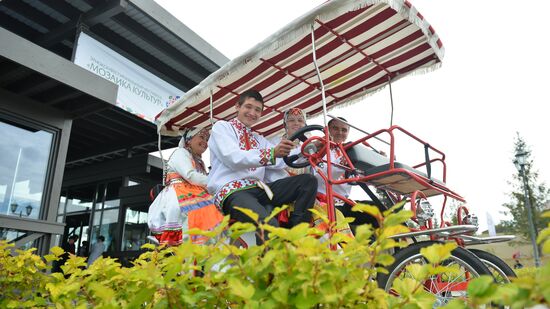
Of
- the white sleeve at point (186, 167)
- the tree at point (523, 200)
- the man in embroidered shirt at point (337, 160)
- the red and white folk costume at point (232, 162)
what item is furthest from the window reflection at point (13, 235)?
the tree at point (523, 200)

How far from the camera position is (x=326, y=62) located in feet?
13.5

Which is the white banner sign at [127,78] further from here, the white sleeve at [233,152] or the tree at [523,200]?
the tree at [523,200]

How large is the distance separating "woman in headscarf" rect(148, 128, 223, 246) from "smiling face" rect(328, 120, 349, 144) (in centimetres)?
141

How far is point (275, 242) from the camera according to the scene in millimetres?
1195

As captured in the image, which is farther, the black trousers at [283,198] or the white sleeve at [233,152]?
the white sleeve at [233,152]

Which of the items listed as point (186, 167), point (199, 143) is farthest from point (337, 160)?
point (199, 143)

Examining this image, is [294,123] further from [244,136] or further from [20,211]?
[20,211]

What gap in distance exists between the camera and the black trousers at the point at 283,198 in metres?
2.82

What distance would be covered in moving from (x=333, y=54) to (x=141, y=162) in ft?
25.4

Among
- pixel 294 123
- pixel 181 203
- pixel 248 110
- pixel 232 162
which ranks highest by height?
pixel 294 123

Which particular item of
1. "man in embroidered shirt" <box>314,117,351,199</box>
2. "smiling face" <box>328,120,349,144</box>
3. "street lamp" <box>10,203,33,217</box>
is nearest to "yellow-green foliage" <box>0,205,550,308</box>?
"man in embroidered shirt" <box>314,117,351,199</box>

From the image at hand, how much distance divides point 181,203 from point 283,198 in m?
1.53

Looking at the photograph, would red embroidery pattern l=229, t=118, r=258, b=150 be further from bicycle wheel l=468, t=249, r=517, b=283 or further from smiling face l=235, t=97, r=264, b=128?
bicycle wheel l=468, t=249, r=517, b=283

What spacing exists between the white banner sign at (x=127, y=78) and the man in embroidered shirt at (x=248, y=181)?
500cm
